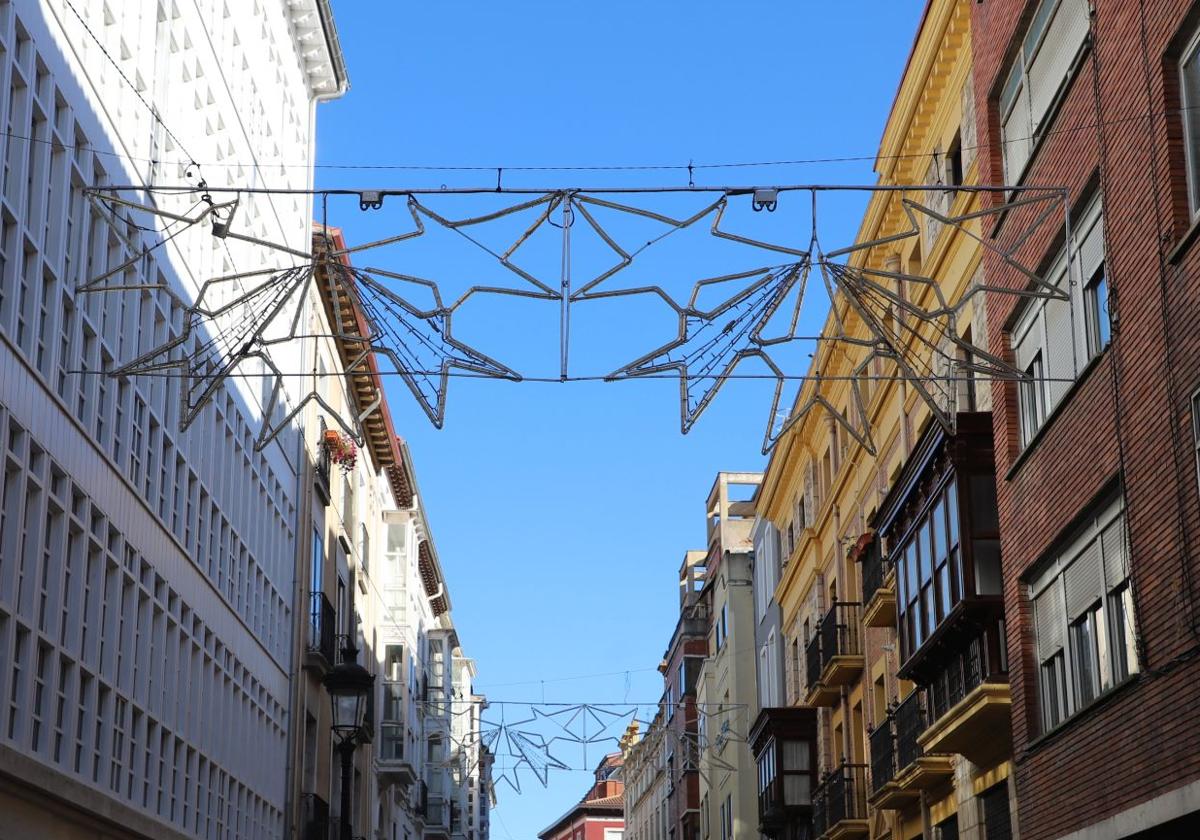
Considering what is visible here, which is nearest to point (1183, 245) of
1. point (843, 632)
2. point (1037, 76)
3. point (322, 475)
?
point (1037, 76)

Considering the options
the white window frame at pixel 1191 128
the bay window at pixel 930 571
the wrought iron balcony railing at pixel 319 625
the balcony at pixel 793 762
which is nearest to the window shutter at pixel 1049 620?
the bay window at pixel 930 571

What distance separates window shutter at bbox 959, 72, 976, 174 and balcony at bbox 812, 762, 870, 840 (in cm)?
1356

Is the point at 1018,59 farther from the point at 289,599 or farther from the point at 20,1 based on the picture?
the point at 289,599

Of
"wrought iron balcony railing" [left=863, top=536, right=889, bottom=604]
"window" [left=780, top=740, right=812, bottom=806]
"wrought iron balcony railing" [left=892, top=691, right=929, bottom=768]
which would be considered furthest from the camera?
"window" [left=780, top=740, right=812, bottom=806]

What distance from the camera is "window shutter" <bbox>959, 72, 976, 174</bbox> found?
2573 cm

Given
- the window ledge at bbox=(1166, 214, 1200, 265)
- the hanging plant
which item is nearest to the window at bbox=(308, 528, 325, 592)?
the hanging plant

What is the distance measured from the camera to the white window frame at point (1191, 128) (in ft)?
51.4

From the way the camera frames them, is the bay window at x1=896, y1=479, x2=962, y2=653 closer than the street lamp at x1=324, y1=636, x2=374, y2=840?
Yes

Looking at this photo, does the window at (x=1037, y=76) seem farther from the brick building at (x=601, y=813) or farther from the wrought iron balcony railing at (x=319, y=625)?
the brick building at (x=601, y=813)

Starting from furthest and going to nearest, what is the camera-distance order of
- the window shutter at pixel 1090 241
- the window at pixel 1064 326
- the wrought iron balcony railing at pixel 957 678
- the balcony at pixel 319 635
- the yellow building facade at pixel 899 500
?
the balcony at pixel 319 635
the yellow building facade at pixel 899 500
the wrought iron balcony railing at pixel 957 678
the window at pixel 1064 326
the window shutter at pixel 1090 241

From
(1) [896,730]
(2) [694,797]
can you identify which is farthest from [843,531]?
(2) [694,797]

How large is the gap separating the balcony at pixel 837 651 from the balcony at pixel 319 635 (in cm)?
1206

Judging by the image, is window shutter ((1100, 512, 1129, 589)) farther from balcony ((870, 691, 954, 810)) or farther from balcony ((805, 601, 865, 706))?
balcony ((805, 601, 865, 706))

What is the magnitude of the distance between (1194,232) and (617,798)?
133 metres
